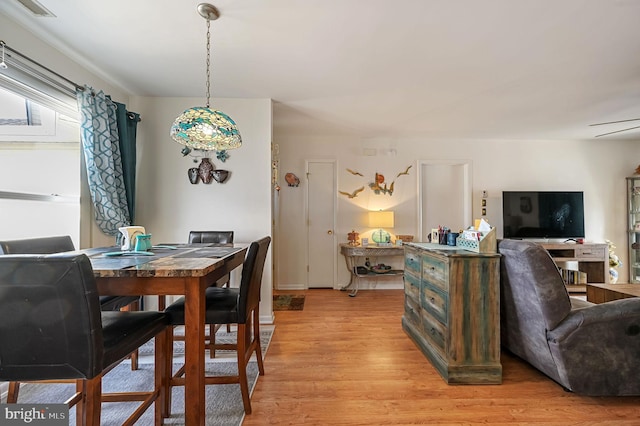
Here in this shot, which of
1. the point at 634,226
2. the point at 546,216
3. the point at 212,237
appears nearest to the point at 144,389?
the point at 212,237

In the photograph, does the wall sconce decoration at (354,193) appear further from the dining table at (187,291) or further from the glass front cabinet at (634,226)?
the glass front cabinet at (634,226)

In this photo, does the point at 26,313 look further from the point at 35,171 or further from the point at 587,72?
the point at 587,72

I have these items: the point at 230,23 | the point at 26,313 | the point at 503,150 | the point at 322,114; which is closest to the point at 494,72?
the point at 322,114

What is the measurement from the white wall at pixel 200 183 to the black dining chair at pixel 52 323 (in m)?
1.92

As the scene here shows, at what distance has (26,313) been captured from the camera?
0.94 m

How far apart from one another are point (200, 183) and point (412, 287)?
2434mm

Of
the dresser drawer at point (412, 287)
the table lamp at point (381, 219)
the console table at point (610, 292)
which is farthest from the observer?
the table lamp at point (381, 219)

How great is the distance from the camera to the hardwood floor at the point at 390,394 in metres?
1.50

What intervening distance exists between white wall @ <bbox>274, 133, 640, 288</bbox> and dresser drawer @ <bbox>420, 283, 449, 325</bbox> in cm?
216

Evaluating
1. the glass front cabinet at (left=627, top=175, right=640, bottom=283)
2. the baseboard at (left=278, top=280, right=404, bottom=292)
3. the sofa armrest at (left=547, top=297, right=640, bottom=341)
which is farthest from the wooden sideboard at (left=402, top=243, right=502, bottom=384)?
the glass front cabinet at (left=627, top=175, right=640, bottom=283)

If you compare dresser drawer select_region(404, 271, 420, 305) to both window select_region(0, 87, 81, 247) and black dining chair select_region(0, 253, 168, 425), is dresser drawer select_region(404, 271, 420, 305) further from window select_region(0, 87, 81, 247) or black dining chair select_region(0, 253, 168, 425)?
window select_region(0, 87, 81, 247)

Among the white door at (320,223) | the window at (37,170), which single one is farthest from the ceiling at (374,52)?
the white door at (320,223)

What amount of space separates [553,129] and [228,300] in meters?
4.85

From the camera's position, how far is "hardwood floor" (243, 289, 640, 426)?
59.2 inches
